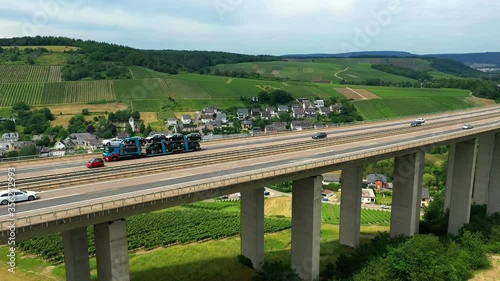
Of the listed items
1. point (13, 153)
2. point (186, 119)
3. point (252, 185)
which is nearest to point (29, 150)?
point (13, 153)

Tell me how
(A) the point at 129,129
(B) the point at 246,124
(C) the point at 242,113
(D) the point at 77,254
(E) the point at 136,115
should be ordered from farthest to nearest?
(C) the point at 242,113, (B) the point at 246,124, (E) the point at 136,115, (A) the point at 129,129, (D) the point at 77,254

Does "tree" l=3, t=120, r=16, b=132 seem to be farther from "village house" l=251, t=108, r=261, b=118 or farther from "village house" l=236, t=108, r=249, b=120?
"village house" l=251, t=108, r=261, b=118

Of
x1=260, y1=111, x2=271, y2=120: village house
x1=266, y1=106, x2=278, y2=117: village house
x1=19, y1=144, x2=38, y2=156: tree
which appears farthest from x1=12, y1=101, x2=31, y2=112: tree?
x1=266, y1=106, x2=278, y2=117: village house

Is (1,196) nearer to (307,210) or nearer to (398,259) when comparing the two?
(307,210)

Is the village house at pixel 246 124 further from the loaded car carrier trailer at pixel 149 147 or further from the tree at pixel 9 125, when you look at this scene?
the loaded car carrier trailer at pixel 149 147

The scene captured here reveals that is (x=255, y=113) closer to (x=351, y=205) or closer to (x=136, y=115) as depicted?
(x=136, y=115)

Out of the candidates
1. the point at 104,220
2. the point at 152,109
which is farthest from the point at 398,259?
the point at 152,109
